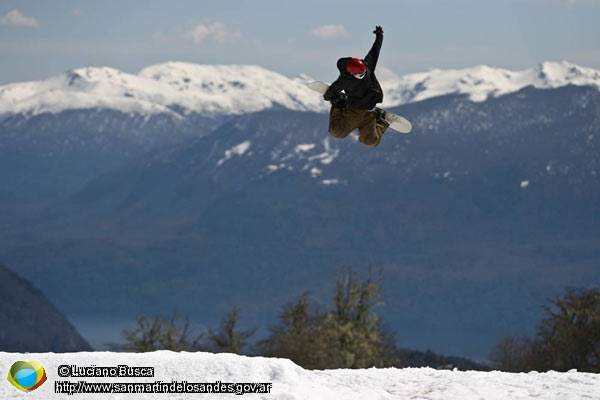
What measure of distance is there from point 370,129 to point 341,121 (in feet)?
2.76

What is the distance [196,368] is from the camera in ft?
86.7

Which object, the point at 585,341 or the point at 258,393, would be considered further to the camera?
the point at 585,341

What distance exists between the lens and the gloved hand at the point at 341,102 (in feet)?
79.0

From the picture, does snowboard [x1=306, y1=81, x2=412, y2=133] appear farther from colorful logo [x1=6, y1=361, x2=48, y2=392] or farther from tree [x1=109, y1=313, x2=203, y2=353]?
tree [x1=109, y1=313, x2=203, y2=353]

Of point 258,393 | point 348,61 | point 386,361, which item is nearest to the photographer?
point 348,61

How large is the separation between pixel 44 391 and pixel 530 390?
1260 centimetres

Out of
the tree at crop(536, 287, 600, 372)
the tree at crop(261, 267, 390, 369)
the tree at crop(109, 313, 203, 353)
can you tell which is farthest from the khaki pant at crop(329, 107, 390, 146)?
the tree at crop(109, 313, 203, 353)

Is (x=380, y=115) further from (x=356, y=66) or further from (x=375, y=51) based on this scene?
(x=356, y=66)

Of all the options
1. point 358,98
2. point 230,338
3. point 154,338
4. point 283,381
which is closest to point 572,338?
point 230,338

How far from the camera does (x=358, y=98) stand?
24141 millimetres

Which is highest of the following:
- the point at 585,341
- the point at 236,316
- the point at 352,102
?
the point at 236,316

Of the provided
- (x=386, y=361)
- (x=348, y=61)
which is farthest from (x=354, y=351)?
(x=348, y=61)

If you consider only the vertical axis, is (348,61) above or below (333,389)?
above

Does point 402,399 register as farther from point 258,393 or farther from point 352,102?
point 352,102
